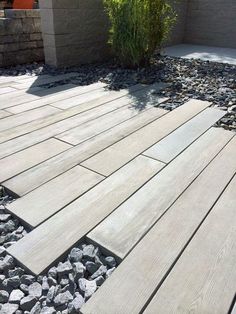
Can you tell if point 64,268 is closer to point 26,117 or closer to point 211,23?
point 26,117

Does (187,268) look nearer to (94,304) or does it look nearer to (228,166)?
(94,304)

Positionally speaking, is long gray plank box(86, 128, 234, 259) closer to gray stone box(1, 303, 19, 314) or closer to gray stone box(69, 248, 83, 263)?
gray stone box(69, 248, 83, 263)

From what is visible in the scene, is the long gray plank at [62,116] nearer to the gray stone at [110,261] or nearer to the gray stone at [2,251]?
the gray stone at [2,251]

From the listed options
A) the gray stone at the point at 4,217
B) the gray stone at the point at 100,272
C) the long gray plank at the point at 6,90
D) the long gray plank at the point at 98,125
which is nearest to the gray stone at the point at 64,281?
the gray stone at the point at 100,272

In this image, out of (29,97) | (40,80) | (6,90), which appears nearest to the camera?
(29,97)

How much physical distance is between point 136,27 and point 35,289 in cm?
362

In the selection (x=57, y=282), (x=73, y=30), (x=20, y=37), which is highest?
A: (x=73, y=30)

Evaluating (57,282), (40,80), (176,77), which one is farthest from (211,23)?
(57,282)

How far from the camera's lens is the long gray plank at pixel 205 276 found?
1048 mm

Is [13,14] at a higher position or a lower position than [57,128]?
higher

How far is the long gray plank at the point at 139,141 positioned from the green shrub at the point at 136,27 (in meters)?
1.54

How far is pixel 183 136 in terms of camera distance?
2301 mm

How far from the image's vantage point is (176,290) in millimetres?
1096

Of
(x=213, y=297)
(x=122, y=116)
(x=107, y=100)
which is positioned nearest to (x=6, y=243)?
(x=213, y=297)
